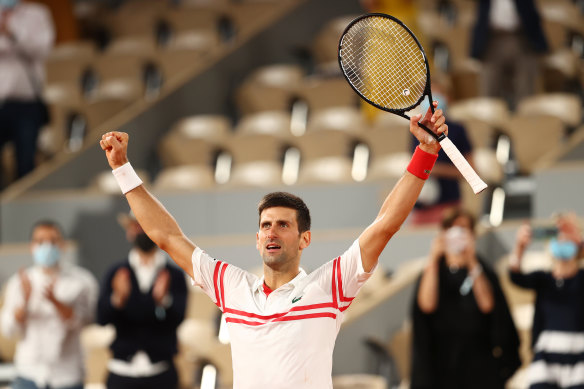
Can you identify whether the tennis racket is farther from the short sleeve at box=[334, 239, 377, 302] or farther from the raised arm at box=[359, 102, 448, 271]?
the short sleeve at box=[334, 239, 377, 302]

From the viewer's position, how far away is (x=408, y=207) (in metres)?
3.63

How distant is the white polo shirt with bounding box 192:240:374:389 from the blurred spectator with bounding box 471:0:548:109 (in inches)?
255

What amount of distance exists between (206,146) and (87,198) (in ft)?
4.51

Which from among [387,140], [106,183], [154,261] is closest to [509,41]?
[387,140]

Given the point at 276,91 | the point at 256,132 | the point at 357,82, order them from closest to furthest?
1. the point at 357,82
2. the point at 256,132
3. the point at 276,91

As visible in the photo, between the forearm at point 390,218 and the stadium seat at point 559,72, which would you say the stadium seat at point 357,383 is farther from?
the stadium seat at point 559,72

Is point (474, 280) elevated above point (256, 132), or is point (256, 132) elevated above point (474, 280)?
point (256, 132)

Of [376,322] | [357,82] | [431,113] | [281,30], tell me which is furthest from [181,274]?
[281,30]

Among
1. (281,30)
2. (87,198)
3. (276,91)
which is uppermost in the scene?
(281,30)

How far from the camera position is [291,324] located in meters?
3.66

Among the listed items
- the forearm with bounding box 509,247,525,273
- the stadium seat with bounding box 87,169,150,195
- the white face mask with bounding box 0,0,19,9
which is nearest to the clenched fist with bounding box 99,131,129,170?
the forearm with bounding box 509,247,525,273

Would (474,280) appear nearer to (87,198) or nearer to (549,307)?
(549,307)

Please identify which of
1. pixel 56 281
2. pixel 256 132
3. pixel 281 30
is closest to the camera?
pixel 56 281

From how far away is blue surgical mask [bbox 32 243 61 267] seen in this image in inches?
269
